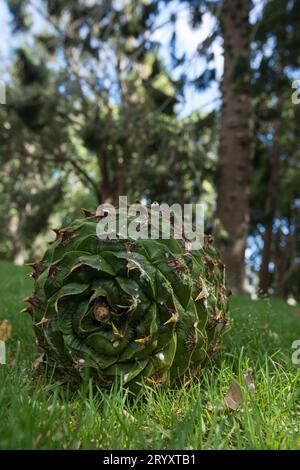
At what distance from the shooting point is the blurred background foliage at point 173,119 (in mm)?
7059

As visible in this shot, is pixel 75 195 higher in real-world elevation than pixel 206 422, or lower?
higher

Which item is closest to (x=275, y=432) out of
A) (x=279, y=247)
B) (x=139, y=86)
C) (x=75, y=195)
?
(x=139, y=86)

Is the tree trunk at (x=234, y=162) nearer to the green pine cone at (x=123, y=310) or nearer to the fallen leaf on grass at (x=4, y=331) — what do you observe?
the fallen leaf on grass at (x=4, y=331)

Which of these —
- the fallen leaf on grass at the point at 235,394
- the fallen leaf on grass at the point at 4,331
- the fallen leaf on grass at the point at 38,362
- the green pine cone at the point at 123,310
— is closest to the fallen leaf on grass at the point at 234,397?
the fallen leaf on grass at the point at 235,394

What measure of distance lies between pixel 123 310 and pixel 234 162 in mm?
6258

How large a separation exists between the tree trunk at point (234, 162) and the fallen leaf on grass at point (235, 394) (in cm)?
530

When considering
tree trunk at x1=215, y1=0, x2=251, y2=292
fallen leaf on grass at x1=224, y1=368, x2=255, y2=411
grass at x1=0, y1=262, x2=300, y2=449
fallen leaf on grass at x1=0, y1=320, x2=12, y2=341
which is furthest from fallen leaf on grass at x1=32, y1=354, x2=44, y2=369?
tree trunk at x1=215, y1=0, x2=251, y2=292

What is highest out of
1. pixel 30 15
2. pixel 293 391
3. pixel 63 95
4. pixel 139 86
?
pixel 30 15

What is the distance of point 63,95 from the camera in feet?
40.9

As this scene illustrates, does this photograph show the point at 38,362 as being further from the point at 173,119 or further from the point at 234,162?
the point at 173,119
